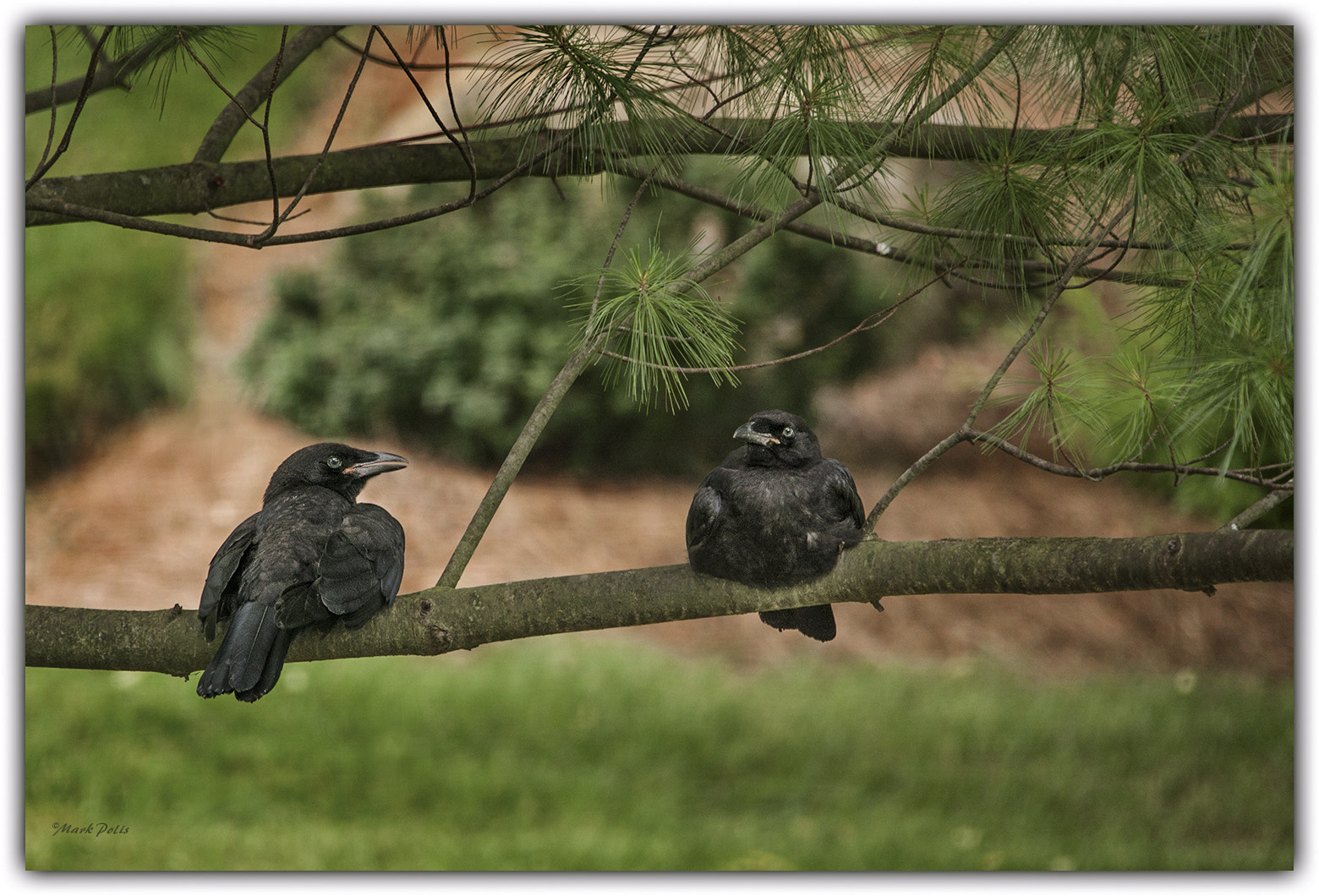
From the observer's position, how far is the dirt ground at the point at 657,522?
3656 mm

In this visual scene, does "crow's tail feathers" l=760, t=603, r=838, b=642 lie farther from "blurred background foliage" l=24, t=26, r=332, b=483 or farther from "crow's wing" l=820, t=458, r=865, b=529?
"blurred background foliage" l=24, t=26, r=332, b=483

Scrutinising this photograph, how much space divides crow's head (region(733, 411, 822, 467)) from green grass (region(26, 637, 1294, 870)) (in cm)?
133

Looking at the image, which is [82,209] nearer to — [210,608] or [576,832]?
[210,608]

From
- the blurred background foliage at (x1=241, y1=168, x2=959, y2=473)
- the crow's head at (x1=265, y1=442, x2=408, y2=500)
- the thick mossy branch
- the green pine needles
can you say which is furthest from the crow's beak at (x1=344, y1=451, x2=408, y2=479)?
the blurred background foliage at (x1=241, y1=168, x2=959, y2=473)

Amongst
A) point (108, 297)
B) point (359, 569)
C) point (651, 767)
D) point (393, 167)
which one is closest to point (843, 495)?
point (359, 569)

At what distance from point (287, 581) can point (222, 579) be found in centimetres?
10

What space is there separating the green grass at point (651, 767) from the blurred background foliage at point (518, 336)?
2.63ft

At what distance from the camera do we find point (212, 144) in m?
2.00

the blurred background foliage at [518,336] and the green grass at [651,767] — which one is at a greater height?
Result: the blurred background foliage at [518,336]

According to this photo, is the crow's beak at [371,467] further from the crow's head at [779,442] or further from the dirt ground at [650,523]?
the dirt ground at [650,523]

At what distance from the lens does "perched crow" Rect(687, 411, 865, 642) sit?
1.54 meters

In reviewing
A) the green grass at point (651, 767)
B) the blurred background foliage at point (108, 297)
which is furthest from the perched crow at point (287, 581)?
the blurred background foliage at point (108, 297)

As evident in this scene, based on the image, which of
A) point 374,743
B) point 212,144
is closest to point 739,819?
point 374,743

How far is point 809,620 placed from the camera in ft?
5.66
